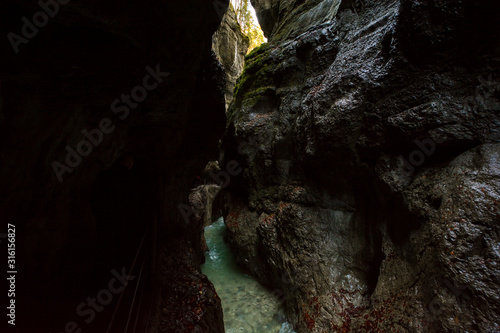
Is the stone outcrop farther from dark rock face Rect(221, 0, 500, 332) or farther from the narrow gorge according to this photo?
dark rock face Rect(221, 0, 500, 332)

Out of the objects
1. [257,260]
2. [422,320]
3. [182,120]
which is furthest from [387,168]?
[257,260]

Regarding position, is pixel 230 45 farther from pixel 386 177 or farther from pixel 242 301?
pixel 242 301

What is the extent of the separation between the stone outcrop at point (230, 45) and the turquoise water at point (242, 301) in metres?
22.4

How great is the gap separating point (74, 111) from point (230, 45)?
28057mm

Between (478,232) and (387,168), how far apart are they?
2381 millimetres

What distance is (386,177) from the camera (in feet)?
17.8

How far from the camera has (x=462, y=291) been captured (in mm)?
3238

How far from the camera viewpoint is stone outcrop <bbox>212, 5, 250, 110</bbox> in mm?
24734

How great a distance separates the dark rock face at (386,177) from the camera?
357 centimetres

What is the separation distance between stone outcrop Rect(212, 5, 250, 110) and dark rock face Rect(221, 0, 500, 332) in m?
18.7

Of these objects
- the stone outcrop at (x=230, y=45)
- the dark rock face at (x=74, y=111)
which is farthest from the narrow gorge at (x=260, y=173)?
the stone outcrop at (x=230, y=45)

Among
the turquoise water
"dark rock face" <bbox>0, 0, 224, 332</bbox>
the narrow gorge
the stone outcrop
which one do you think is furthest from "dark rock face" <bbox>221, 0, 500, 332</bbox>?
the stone outcrop

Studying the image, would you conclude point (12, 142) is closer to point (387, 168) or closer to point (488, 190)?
point (488, 190)

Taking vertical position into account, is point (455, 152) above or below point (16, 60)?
below
